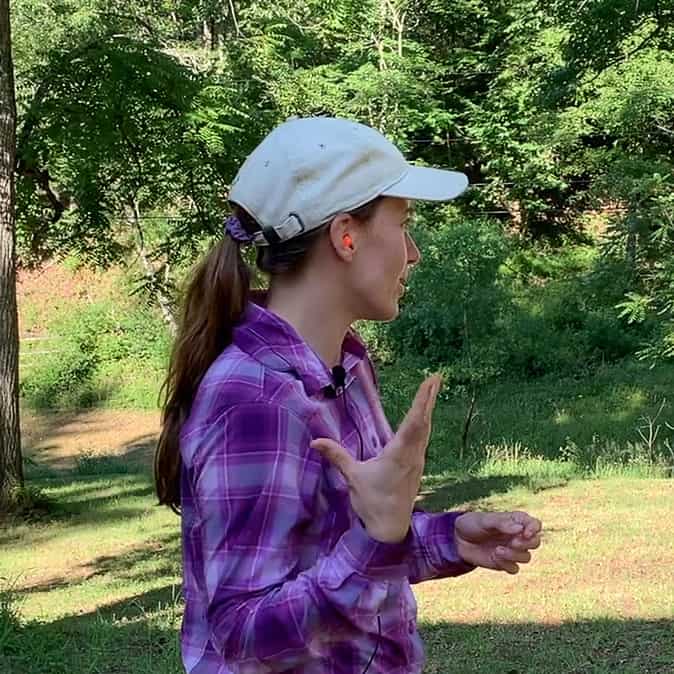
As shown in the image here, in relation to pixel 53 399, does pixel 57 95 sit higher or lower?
higher

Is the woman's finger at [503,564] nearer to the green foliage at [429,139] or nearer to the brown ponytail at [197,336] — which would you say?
the brown ponytail at [197,336]

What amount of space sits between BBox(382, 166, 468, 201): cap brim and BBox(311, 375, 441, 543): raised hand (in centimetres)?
40

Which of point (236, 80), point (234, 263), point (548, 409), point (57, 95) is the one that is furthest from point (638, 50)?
point (234, 263)

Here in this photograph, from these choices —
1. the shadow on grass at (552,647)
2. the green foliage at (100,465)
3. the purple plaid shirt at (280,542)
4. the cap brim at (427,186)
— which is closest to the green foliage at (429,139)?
the green foliage at (100,465)

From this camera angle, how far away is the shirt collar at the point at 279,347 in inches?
55.5

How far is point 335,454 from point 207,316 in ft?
1.28

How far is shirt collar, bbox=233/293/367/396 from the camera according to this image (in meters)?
1.41

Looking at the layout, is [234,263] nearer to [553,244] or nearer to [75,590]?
[75,590]

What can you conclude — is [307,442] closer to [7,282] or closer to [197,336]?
[197,336]

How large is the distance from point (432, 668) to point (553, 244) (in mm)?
23519

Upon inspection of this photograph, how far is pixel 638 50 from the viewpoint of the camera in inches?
571

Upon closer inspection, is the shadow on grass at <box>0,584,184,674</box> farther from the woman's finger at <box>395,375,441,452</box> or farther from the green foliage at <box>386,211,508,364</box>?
the green foliage at <box>386,211,508,364</box>

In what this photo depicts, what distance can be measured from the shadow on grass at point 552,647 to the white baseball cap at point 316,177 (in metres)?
2.86

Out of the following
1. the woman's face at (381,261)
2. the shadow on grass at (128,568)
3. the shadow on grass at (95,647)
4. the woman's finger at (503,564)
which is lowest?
the shadow on grass at (128,568)
